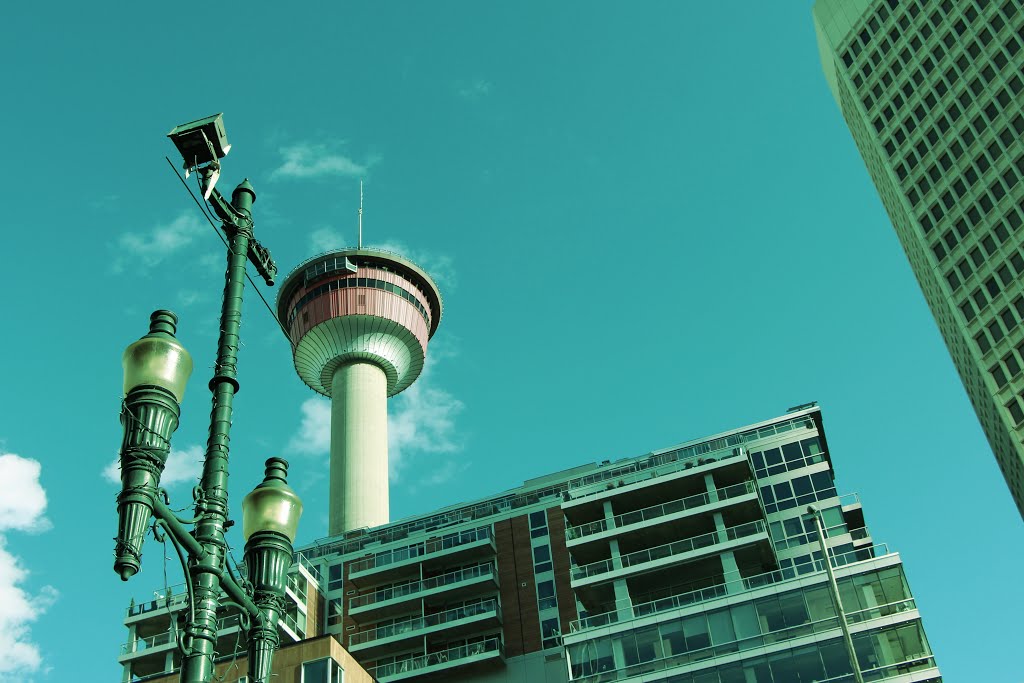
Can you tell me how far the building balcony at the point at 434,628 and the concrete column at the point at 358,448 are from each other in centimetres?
2678

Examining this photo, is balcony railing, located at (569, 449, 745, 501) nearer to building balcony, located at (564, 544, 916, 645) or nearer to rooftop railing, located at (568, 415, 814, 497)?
rooftop railing, located at (568, 415, 814, 497)

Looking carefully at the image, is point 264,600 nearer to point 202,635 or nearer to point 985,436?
point 202,635

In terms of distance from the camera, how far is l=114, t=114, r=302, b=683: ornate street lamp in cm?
1226

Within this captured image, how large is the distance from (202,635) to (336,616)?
7137 cm

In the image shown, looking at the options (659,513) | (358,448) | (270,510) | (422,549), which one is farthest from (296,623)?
(270,510)

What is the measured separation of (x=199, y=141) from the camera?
15.8 metres

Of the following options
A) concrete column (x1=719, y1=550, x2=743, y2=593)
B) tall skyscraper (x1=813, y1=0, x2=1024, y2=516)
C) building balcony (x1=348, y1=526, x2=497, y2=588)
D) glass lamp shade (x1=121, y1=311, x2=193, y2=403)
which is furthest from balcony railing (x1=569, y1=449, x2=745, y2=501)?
glass lamp shade (x1=121, y1=311, x2=193, y2=403)

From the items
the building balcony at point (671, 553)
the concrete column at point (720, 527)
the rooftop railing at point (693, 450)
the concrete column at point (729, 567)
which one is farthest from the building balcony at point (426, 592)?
the concrete column at point (729, 567)

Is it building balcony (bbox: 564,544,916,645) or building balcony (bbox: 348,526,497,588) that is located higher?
building balcony (bbox: 348,526,497,588)

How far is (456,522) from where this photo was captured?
87.9 m

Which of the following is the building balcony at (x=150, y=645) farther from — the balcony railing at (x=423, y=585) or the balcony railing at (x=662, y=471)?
the balcony railing at (x=662, y=471)

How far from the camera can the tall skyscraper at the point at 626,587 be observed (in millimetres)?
56469

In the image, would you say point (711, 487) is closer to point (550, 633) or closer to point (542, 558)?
point (550, 633)

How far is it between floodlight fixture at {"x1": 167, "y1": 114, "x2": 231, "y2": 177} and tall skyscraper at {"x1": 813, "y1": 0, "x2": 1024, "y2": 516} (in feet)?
269
